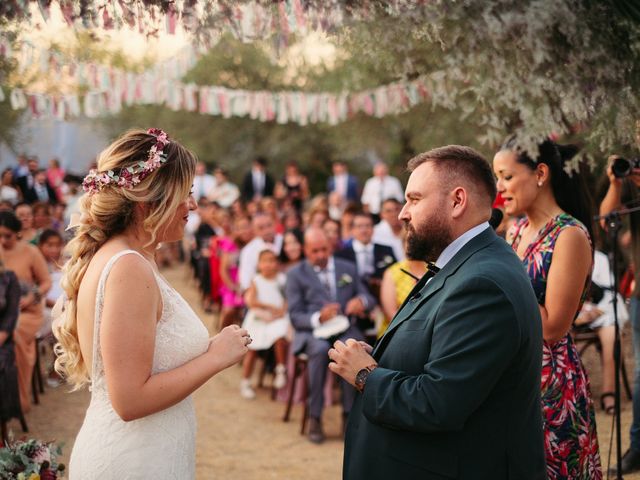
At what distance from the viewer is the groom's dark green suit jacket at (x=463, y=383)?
7.88 ft

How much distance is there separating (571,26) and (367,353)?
1.67 meters

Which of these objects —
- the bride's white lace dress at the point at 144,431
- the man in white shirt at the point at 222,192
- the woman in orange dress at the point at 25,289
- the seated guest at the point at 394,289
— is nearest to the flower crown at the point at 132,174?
the bride's white lace dress at the point at 144,431

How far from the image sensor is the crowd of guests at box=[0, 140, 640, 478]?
3.60 m

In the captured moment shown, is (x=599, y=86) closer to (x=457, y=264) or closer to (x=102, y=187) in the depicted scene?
(x=457, y=264)

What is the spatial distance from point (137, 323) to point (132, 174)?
1.71 feet

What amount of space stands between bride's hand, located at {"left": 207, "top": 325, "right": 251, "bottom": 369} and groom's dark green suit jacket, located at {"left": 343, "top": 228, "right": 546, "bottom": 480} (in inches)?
18.3

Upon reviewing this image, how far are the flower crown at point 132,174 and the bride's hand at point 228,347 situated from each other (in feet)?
2.03

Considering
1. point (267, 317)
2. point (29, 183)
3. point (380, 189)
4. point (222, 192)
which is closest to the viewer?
point (267, 317)

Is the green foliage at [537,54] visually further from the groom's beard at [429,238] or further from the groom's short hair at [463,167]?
the groom's beard at [429,238]

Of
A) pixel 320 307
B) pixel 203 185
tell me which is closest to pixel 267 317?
pixel 320 307

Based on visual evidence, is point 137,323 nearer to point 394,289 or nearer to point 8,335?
point 8,335

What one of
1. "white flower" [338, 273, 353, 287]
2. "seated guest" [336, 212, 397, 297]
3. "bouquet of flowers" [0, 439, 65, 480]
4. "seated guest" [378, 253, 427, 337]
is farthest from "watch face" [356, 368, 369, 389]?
"seated guest" [336, 212, 397, 297]

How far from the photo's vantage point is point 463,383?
238 centimetres

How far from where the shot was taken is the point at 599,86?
11.7 feet
